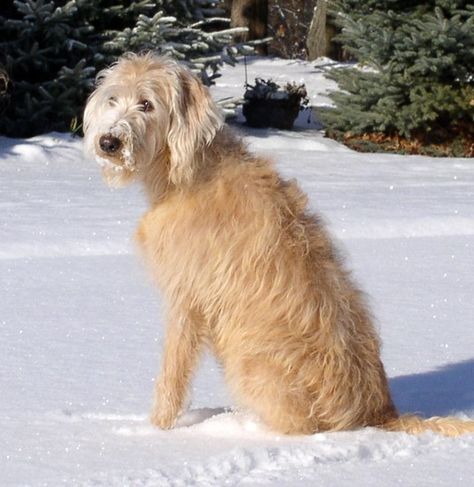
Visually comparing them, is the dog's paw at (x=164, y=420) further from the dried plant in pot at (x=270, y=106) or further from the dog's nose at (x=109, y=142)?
the dried plant in pot at (x=270, y=106)

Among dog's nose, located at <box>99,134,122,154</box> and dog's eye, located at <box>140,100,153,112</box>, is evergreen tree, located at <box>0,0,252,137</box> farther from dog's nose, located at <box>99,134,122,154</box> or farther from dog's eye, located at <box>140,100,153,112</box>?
dog's nose, located at <box>99,134,122,154</box>

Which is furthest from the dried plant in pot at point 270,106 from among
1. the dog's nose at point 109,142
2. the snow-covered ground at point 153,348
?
the dog's nose at point 109,142

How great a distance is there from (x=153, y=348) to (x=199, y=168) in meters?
1.59

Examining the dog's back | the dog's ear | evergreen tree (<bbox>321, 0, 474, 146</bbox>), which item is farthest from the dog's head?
evergreen tree (<bbox>321, 0, 474, 146</bbox>)

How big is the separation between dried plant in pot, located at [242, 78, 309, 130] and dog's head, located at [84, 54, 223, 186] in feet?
37.0

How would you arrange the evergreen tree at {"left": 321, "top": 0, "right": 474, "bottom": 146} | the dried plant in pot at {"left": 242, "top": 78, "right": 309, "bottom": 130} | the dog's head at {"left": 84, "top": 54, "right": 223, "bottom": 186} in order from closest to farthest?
the dog's head at {"left": 84, "top": 54, "right": 223, "bottom": 186}
the evergreen tree at {"left": 321, "top": 0, "right": 474, "bottom": 146}
the dried plant in pot at {"left": 242, "top": 78, "right": 309, "bottom": 130}

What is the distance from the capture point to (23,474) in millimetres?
3457

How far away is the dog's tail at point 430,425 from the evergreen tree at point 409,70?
10.6 meters

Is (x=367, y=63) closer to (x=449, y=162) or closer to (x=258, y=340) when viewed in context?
(x=449, y=162)

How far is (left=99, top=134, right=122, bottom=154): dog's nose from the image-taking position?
12.9ft

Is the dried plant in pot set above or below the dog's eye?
below

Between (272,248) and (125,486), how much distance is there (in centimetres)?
105

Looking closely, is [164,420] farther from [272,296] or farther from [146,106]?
[146,106]

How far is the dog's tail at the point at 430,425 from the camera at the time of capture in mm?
3875
